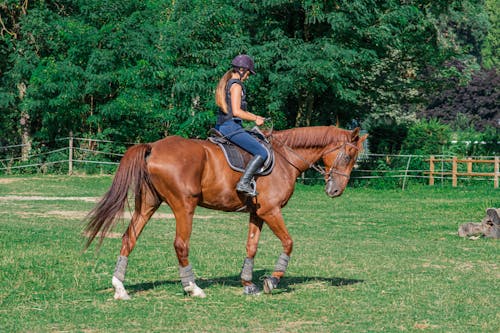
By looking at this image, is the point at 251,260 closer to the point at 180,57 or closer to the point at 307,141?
the point at 307,141

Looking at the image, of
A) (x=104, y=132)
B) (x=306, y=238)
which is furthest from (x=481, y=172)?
(x=306, y=238)

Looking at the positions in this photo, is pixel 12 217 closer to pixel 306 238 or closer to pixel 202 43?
pixel 306 238

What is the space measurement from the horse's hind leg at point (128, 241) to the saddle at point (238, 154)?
109 centimetres

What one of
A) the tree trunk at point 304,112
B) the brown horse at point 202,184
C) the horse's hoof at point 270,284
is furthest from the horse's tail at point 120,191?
the tree trunk at point 304,112

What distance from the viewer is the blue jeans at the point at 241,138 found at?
1028 centimetres

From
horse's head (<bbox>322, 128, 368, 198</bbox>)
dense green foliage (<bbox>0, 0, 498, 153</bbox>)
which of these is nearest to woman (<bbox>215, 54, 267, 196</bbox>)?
horse's head (<bbox>322, 128, 368, 198</bbox>)

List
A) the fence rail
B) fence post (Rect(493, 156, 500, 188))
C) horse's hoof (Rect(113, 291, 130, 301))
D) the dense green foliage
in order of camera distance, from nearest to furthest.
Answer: horse's hoof (Rect(113, 291, 130, 301)) → fence post (Rect(493, 156, 500, 188)) → the dense green foliage → the fence rail

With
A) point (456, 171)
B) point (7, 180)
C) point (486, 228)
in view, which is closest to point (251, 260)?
point (486, 228)

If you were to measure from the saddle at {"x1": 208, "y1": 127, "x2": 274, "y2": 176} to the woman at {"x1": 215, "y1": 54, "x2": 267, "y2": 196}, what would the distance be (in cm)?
7

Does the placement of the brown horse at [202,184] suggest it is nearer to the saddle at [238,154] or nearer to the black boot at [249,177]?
the saddle at [238,154]

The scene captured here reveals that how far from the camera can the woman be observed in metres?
10.1

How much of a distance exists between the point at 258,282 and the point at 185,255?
1.73 m

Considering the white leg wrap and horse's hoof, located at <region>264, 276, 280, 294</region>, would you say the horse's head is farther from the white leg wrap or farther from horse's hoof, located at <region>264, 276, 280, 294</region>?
the white leg wrap

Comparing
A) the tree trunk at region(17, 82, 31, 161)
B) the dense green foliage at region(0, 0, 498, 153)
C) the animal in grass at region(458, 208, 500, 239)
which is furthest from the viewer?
the tree trunk at region(17, 82, 31, 161)
